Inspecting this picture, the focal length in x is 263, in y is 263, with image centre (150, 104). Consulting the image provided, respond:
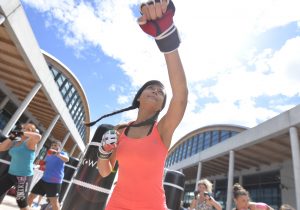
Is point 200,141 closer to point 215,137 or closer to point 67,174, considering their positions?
point 215,137

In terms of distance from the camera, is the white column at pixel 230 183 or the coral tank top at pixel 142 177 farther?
the white column at pixel 230 183

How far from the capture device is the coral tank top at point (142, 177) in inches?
58.3

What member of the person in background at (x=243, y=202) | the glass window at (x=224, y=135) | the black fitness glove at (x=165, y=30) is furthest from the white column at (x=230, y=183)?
the glass window at (x=224, y=135)

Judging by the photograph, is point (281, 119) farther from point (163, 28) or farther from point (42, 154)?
point (42, 154)

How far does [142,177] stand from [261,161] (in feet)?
59.0

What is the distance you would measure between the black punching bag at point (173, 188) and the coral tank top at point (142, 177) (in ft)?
17.1

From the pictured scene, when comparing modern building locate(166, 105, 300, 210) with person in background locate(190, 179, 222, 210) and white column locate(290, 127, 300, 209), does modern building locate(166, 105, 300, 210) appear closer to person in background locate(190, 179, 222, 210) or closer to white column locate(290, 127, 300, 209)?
white column locate(290, 127, 300, 209)

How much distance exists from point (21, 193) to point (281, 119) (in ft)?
33.6

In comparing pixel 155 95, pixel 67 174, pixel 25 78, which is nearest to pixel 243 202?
pixel 155 95

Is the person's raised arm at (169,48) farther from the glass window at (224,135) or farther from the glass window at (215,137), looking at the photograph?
the glass window at (215,137)

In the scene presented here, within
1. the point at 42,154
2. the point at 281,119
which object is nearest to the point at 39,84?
the point at 281,119

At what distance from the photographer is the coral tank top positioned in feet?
4.86

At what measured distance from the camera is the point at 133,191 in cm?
151

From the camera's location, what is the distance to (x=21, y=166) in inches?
170
